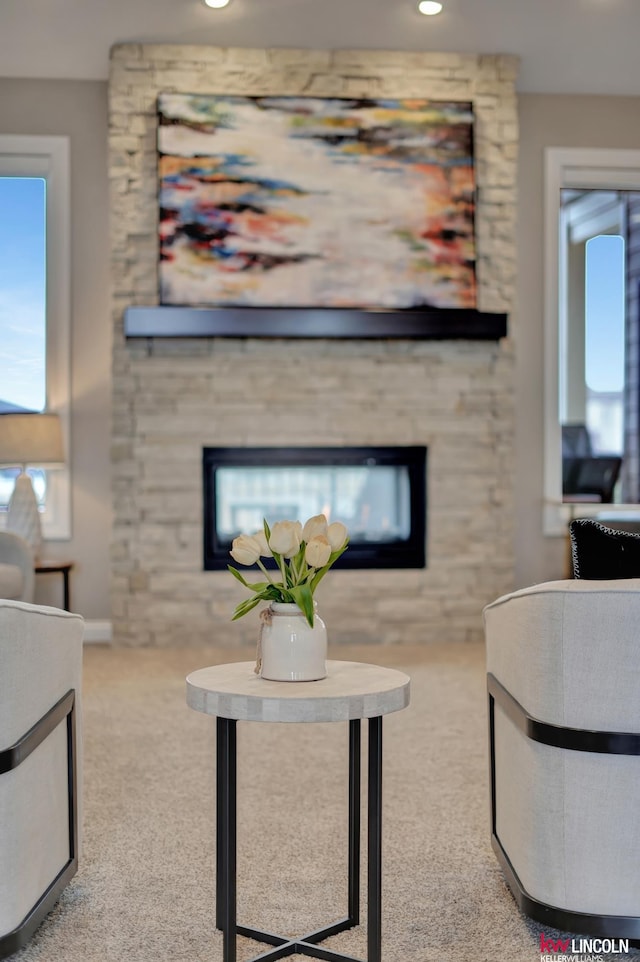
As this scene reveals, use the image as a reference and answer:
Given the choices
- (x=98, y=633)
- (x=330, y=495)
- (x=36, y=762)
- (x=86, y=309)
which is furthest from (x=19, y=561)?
(x=36, y=762)

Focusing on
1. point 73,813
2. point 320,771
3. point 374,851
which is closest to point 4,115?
point 320,771

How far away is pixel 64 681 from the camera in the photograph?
7.39 ft

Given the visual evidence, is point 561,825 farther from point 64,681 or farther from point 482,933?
point 64,681

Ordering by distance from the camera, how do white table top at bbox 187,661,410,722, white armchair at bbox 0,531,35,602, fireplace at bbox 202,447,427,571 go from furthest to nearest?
1. fireplace at bbox 202,447,427,571
2. white armchair at bbox 0,531,35,602
3. white table top at bbox 187,661,410,722

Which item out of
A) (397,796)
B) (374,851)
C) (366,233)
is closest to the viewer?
(374,851)

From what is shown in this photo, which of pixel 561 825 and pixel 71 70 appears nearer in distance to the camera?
pixel 561 825

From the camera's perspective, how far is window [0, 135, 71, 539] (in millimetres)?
5750

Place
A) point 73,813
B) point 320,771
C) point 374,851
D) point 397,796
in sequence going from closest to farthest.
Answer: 1. point 374,851
2. point 73,813
3. point 397,796
4. point 320,771

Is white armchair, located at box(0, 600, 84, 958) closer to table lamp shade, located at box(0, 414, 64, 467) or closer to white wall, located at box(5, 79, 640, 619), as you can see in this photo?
table lamp shade, located at box(0, 414, 64, 467)

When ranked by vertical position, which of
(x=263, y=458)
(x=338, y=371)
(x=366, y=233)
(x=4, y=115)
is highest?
(x=4, y=115)

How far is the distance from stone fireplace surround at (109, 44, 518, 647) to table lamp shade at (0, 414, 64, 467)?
0.36 metres

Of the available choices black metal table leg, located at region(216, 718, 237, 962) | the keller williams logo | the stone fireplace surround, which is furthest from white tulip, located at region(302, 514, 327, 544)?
the stone fireplace surround

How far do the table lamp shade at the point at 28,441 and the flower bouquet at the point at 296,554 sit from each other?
3343 mm

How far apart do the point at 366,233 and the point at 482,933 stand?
402 cm
